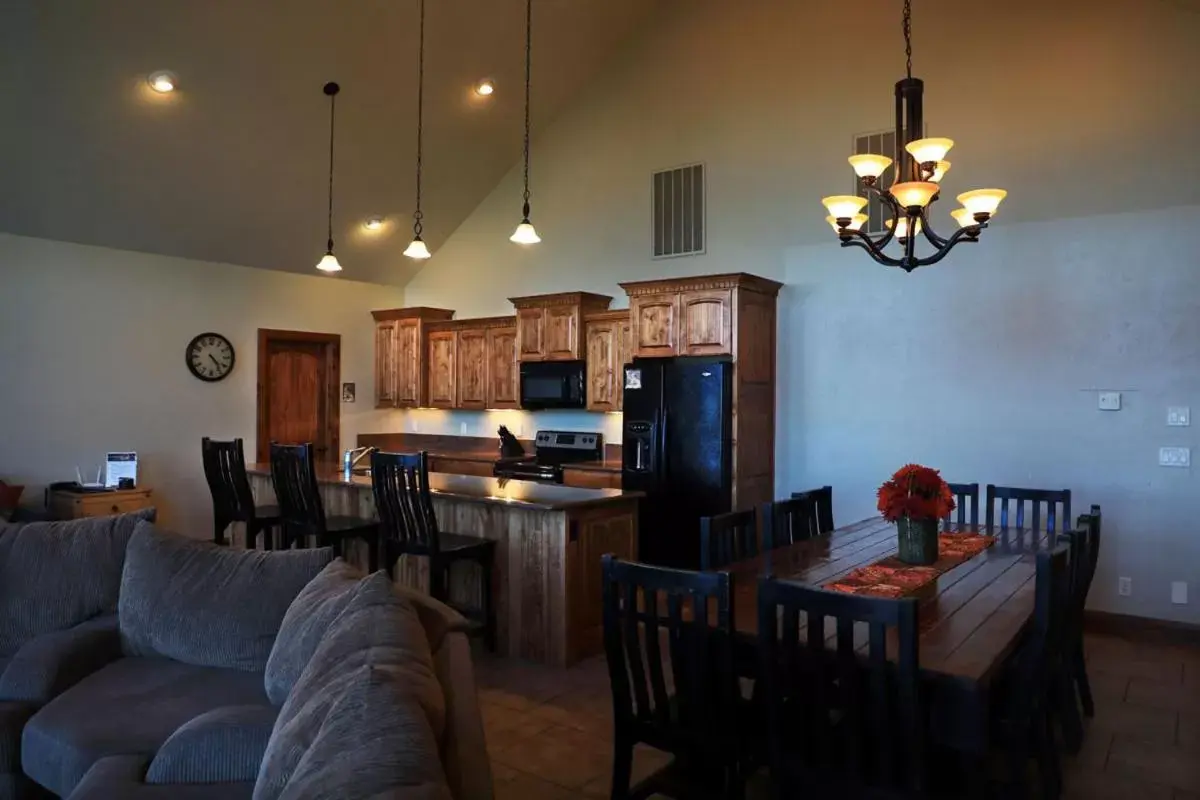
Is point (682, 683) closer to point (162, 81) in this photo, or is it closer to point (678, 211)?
point (678, 211)

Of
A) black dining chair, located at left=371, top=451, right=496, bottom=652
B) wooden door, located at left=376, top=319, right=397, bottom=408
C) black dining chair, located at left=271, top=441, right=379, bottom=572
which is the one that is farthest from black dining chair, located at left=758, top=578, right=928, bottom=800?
wooden door, located at left=376, top=319, right=397, bottom=408

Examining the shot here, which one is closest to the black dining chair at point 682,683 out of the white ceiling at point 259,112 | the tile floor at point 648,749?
the tile floor at point 648,749

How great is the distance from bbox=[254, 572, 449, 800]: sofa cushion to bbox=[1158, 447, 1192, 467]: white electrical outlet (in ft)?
14.8

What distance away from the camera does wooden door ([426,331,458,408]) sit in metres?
7.91

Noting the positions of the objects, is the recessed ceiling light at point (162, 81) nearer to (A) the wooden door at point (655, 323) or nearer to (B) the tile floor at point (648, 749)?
(A) the wooden door at point (655, 323)

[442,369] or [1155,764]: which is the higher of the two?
[442,369]

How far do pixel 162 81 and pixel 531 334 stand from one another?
3.33m

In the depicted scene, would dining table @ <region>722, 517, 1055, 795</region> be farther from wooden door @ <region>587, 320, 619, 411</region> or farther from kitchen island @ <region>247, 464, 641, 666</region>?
wooden door @ <region>587, 320, 619, 411</region>

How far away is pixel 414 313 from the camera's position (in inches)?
316

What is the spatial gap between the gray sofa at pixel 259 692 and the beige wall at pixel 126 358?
370 cm

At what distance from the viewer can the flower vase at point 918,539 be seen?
307 cm

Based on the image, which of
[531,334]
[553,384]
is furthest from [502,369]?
[553,384]

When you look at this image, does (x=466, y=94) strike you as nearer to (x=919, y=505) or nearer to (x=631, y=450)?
(x=631, y=450)

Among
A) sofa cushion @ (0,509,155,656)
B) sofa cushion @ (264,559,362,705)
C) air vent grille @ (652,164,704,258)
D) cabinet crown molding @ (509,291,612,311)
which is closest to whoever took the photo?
sofa cushion @ (264,559,362,705)
